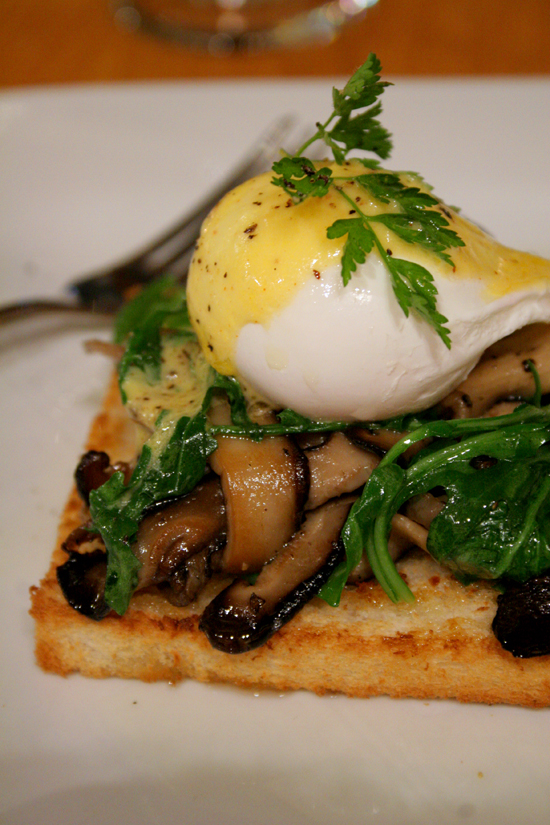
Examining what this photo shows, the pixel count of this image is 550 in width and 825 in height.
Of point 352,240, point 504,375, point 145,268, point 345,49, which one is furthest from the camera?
point 345,49

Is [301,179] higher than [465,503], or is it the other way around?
[301,179]

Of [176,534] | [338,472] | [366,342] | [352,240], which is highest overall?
[352,240]

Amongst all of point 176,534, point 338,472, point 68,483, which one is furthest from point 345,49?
point 176,534

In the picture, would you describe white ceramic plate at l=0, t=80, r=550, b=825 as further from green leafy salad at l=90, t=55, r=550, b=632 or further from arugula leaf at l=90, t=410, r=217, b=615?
arugula leaf at l=90, t=410, r=217, b=615

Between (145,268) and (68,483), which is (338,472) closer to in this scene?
(68,483)

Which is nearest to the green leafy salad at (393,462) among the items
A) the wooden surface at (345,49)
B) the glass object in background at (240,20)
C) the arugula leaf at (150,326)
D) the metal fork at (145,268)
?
the arugula leaf at (150,326)

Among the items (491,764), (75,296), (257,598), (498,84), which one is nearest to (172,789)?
(257,598)

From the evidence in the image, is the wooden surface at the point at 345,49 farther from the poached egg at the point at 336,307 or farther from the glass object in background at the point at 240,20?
the poached egg at the point at 336,307
